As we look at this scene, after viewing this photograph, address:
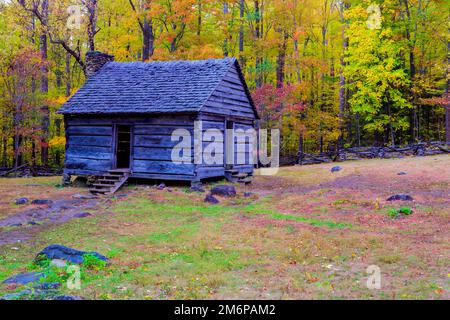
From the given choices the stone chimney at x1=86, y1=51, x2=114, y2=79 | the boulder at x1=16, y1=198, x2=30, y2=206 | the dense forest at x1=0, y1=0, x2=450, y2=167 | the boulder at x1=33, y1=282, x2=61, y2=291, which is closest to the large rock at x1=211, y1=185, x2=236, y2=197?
the boulder at x1=16, y1=198, x2=30, y2=206

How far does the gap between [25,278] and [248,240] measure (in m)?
4.77

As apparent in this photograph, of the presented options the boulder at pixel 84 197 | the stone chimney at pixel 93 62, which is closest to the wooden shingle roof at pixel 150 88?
the stone chimney at pixel 93 62

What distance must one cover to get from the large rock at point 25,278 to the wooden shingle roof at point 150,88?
11.2 m

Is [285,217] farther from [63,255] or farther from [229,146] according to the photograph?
[229,146]

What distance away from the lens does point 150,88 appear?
1956cm

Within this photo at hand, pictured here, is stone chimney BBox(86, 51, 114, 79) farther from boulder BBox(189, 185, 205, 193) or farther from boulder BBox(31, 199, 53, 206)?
boulder BBox(31, 199, 53, 206)

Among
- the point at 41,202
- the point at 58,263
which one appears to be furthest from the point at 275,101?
the point at 58,263

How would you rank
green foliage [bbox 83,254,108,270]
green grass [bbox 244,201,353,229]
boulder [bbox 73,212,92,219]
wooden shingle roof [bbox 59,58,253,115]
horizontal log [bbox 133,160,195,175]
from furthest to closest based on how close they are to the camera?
1. wooden shingle roof [bbox 59,58,253,115]
2. horizontal log [bbox 133,160,195,175]
3. boulder [bbox 73,212,92,219]
4. green grass [bbox 244,201,353,229]
5. green foliage [bbox 83,254,108,270]

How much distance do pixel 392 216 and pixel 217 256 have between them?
5.92m

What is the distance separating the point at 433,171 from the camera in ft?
61.1

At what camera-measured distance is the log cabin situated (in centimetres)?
1794

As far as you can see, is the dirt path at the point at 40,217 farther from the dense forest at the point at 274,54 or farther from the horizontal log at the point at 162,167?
the dense forest at the point at 274,54

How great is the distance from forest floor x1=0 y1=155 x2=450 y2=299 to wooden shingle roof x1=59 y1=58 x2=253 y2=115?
3888 millimetres
